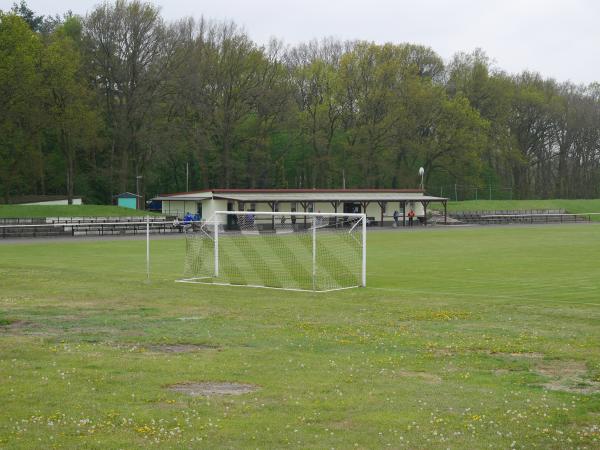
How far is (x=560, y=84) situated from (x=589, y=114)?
7.24m

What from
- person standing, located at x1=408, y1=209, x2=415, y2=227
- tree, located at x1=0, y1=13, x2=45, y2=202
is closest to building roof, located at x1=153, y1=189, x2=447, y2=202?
person standing, located at x1=408, y1=209, x2=415, y2=227

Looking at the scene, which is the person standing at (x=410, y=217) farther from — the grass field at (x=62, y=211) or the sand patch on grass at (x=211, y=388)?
the sand patch on grass at (x=211, y=388)

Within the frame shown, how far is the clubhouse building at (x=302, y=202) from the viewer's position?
6531cm

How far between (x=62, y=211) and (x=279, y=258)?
36.9 metres

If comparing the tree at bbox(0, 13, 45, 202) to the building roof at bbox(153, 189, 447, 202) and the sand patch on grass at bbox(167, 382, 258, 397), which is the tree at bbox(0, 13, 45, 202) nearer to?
the building roof at bbox(153, 189, 447, 202)

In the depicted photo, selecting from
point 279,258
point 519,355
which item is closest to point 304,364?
point 519,355

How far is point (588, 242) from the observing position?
4309 cm

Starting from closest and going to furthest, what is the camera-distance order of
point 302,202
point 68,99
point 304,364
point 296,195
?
point 304,364, point 302,202, point 68,99, point 296,195

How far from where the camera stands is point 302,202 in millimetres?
66750

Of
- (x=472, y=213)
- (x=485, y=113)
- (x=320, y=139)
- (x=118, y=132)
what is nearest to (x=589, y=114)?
(x=485, y=113)

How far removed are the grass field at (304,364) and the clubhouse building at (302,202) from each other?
41.2 meters

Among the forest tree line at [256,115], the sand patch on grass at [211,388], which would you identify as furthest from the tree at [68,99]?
the sand patch on grass at [211,388]

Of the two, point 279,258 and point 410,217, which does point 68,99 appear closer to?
point 410,217

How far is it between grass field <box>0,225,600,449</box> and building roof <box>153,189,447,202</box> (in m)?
41.6
